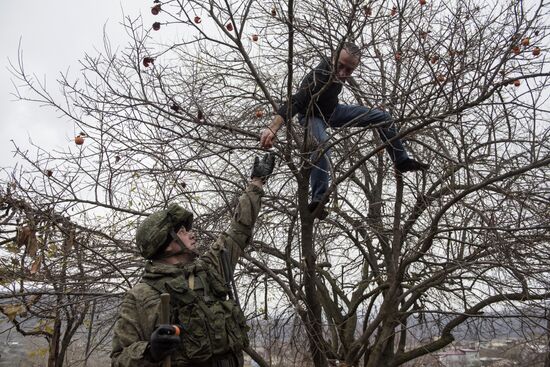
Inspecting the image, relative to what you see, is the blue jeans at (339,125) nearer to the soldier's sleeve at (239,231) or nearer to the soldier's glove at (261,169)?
the soldier's glove at (261,169)

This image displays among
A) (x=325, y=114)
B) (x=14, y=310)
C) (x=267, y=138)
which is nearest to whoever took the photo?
(x=267, y=138)

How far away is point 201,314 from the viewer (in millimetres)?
2588

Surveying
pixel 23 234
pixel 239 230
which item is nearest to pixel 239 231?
pixel 239 230

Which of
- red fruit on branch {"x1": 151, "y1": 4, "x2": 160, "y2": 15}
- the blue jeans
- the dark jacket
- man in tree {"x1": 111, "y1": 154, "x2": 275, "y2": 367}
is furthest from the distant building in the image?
red fruit on branch {"x1": 151, "y1": 4, "x2": 160, "y2": 15}

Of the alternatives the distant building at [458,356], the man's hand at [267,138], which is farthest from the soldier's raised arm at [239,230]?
the distant building at [458,356]

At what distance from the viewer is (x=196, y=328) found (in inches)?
101

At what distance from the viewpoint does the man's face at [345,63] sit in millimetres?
3832

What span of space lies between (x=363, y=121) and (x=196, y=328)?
7.73 feet

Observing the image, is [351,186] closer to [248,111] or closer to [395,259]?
[395,259]

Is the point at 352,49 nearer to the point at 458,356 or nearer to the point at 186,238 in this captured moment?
the point at 186,238

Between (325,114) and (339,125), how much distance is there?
199 mm

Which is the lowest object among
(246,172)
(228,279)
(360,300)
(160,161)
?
(228,279)

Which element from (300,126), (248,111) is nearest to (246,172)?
(248,111)

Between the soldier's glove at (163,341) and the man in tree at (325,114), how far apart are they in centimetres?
177
